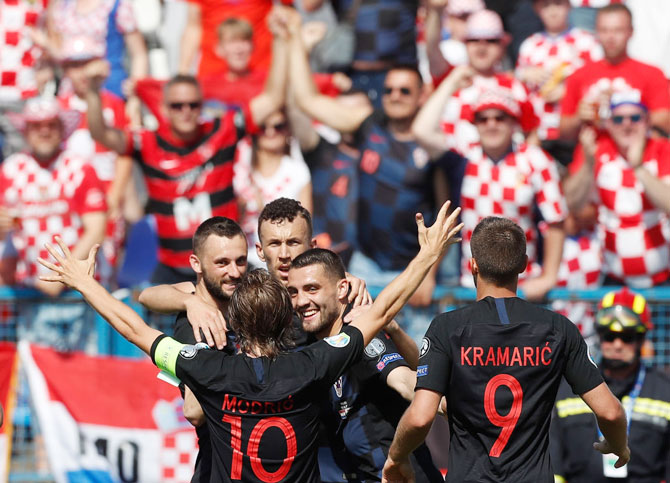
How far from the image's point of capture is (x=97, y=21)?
1093cm

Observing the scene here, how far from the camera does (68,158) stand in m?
9.70

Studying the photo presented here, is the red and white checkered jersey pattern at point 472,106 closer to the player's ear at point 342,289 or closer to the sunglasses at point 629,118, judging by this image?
the sunglasses at point 629,118

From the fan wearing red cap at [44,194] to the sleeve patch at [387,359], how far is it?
447 cm

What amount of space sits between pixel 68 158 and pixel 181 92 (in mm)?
1236

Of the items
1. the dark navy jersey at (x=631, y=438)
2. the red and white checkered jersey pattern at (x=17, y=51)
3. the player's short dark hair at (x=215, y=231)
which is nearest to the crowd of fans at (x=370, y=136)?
the red and white checkered jersey pattern at (x=17, y=51)

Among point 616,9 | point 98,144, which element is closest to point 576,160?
point 616,9

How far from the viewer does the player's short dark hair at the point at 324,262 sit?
555 cm

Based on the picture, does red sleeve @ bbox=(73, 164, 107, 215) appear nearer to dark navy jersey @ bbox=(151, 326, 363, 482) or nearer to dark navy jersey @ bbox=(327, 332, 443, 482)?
dark navy jersey @ bbox=(327, 332, 443, 482)

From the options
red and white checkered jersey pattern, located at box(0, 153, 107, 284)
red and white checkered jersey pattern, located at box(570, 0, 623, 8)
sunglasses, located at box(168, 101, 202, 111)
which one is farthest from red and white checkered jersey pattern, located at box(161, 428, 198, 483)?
red and white checkered jersey pattern, located at box(570, 0, 623, 8)

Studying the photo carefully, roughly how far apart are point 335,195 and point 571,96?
2.21 meters

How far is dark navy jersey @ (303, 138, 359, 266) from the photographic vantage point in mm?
9547

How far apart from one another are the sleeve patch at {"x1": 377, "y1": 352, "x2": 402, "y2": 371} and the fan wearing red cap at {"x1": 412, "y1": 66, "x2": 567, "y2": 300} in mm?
3308

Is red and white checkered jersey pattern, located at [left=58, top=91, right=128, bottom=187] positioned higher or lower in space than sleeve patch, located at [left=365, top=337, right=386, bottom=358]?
higher

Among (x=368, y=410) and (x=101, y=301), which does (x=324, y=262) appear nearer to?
(x=368, y=410)
